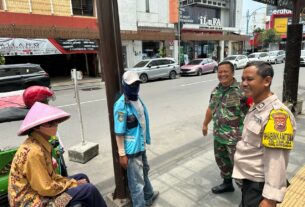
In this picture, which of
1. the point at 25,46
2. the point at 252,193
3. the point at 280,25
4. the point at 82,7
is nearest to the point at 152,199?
the point at 252,193

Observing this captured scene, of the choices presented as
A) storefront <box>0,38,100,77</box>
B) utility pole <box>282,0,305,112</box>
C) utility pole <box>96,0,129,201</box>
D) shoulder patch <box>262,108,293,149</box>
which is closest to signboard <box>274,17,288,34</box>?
storefront <box>0,38,100,77</box>

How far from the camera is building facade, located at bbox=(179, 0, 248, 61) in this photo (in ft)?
85.8

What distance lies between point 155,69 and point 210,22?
16336 millimetres

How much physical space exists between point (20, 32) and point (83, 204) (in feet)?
49.2

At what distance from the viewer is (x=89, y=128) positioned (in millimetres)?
6555

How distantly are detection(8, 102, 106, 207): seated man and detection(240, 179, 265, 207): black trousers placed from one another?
1320 millimetres

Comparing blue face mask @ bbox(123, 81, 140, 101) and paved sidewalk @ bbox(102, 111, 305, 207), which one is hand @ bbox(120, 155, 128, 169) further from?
paved sidewalk @ bbox(102, 111, 305, 207)

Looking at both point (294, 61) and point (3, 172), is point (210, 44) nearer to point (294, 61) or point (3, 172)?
point (294, 61)

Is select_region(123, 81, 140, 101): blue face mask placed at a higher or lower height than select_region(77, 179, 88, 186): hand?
higher

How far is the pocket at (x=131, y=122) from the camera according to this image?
2742 millimetres

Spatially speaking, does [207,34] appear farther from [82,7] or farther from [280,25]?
[280,25]

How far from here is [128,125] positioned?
276 centimetres

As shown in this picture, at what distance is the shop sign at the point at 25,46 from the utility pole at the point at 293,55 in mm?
13667

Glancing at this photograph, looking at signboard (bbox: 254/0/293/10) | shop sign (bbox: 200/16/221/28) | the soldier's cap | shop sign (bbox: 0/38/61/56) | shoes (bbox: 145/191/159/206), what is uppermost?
shop sign (bbox: 200/16/221/28)
